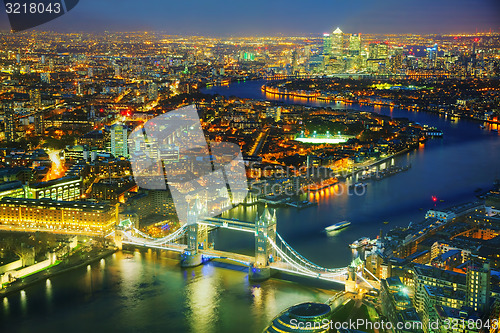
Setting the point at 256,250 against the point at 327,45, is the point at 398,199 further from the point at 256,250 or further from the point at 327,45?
the point at 327,45

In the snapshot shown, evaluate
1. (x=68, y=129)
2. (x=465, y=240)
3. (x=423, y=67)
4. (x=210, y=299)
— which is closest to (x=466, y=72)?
(x=423, y=67)

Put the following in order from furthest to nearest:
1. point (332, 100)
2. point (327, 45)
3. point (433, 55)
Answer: point (433, 55) → point (327, 45) → point (332, 100)

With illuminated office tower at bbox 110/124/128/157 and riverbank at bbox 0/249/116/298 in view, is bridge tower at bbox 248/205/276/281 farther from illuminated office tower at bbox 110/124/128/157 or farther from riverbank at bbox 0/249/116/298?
illuminated office tower at bbox 110/124/128/157

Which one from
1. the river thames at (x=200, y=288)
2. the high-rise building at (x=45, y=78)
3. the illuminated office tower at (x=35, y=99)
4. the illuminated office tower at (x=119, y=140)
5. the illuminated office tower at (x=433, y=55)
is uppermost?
the illuminated office tower at (x=433, y=55)

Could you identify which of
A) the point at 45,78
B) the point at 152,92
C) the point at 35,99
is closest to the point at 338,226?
the point at 35,99

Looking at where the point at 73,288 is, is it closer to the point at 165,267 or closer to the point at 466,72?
the point at 165,267

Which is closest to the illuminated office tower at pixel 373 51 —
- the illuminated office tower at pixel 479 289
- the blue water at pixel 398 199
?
the blue water at pixel 398 199

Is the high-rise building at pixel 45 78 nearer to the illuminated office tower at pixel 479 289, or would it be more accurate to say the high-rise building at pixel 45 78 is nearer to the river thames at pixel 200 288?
the river thames at pixel 200 288
